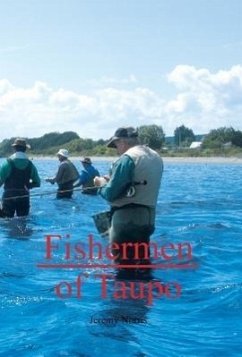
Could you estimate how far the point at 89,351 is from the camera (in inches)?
228

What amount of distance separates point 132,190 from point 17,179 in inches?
282

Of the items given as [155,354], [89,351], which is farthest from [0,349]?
[155,354]

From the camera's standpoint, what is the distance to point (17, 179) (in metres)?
14.6

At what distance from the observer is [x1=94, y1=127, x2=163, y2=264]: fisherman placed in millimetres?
7906

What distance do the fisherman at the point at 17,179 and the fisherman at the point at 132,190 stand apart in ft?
20.9

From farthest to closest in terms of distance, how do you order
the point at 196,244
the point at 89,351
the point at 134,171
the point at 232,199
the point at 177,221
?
the point at 232,199, the point at 177,221, the point at 196,244, the point at 134,171, the point at 89,351

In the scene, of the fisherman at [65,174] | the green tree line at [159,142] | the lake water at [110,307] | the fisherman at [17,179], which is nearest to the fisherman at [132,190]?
the lake water at [110,307]

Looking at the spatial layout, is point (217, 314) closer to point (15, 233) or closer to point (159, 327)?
point (159, 327)

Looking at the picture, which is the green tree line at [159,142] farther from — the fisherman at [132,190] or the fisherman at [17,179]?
the fisherman at [132,190]

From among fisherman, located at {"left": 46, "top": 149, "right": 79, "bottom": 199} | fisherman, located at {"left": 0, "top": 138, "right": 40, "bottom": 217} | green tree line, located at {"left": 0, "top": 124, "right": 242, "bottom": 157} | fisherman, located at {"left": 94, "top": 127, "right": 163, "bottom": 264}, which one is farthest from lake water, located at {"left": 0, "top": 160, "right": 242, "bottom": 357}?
green tree line, located at {"left": 0, "top": 124, "right": 242, "bottom": 157}

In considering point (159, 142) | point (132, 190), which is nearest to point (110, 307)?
point (132, 190)

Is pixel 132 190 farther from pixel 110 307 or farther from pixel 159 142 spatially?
pixel 159 142

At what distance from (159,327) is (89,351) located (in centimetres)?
107

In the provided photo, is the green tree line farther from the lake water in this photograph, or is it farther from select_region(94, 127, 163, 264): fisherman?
select_region(94, 127, 163, 264): fisherman
